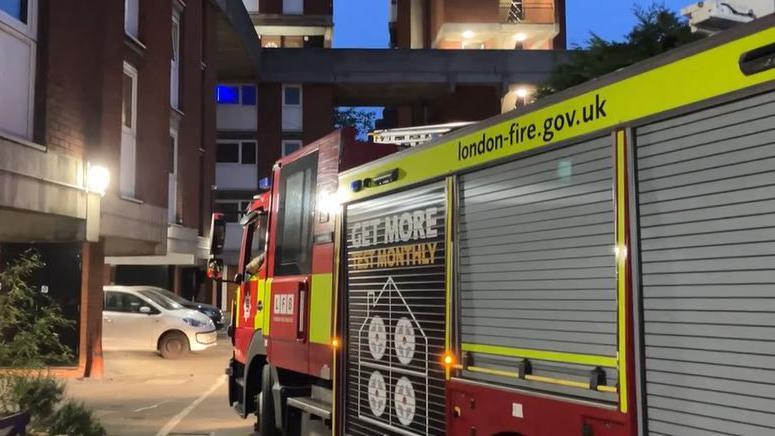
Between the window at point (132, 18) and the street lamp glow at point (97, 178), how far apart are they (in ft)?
14.9

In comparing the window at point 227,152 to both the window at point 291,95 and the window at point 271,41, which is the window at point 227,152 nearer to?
the window at point 291,95

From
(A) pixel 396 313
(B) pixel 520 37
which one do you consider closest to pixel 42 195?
(A) pixel 396 313

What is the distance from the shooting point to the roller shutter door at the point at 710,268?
8.95 feet

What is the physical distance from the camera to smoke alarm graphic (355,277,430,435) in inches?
196

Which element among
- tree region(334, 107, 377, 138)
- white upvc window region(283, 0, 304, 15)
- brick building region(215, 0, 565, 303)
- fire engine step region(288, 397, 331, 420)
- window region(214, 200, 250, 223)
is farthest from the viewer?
tree region(334, 107, 377, 138)

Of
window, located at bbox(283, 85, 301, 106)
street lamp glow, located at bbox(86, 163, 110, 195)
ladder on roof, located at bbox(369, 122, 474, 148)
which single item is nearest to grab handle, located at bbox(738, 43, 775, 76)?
ladder on roof, located at bbox(369, 122, 474, 148)

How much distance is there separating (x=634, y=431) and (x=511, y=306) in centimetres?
101

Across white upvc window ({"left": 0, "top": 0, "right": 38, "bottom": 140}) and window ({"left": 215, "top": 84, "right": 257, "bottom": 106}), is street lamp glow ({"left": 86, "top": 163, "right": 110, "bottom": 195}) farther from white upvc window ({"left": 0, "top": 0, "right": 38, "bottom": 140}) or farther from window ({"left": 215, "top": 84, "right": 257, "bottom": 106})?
window ({"left": 215, "top": 84, "right": 257, "bottom": 106})

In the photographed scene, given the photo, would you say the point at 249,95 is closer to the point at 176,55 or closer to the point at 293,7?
the point at 293,7

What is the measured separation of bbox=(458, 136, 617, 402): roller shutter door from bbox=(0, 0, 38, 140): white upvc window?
28.8 feet

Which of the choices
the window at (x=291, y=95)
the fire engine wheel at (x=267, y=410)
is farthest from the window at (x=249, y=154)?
the fire engine wheel at (x=267, y=410)

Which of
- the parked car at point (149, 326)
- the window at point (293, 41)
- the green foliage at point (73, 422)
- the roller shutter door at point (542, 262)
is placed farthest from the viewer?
the window at point (293, 41)

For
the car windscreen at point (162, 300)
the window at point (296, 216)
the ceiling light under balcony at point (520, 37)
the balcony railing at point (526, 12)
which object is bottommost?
the car windscreen at point (162, 300)

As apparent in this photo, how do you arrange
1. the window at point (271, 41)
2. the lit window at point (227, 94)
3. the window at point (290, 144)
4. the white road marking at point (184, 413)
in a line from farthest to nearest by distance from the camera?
the window at point (271, 41) → the lit window at point (227, 94) → the window at point (290, 144) → the white road marking at point (184, 413)
